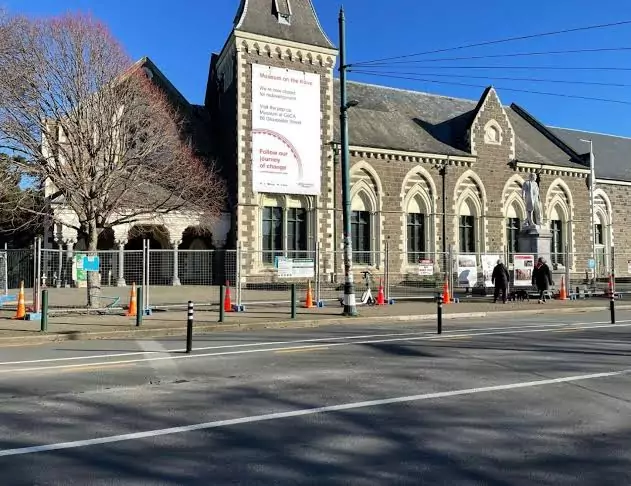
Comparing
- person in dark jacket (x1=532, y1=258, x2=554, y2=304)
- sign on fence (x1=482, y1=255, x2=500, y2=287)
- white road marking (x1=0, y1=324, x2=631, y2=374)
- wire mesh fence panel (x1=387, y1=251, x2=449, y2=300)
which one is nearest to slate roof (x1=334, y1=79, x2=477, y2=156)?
wire mesh fence panel (x1=387, y1=251, x2=449, y2=300)

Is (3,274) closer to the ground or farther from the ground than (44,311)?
farther from the ground

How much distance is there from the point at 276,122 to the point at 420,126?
36.5 feet

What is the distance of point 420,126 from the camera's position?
36281 millimetres

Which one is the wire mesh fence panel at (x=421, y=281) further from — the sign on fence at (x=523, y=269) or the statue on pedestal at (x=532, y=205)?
the statue on pedestal at (x=532, y=205)

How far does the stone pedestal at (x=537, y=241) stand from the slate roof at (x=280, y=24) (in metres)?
14.9

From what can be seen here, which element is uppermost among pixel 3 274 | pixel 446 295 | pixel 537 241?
pixel 537 241

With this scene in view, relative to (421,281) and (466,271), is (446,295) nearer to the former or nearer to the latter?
(466,271)

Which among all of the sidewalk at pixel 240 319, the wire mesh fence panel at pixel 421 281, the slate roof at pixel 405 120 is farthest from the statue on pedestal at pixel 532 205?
the slate roof at pixel 405 120

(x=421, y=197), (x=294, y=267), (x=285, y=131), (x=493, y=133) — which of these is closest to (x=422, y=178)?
(x=421, y=197)

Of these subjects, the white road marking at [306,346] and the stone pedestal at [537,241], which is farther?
the stone pedestal at [537,241]

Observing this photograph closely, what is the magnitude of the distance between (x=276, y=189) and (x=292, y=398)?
23.0 m

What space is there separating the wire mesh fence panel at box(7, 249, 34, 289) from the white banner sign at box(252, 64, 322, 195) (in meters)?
10.8

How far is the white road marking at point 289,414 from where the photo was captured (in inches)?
198

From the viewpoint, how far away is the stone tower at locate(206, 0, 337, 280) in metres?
28.7
